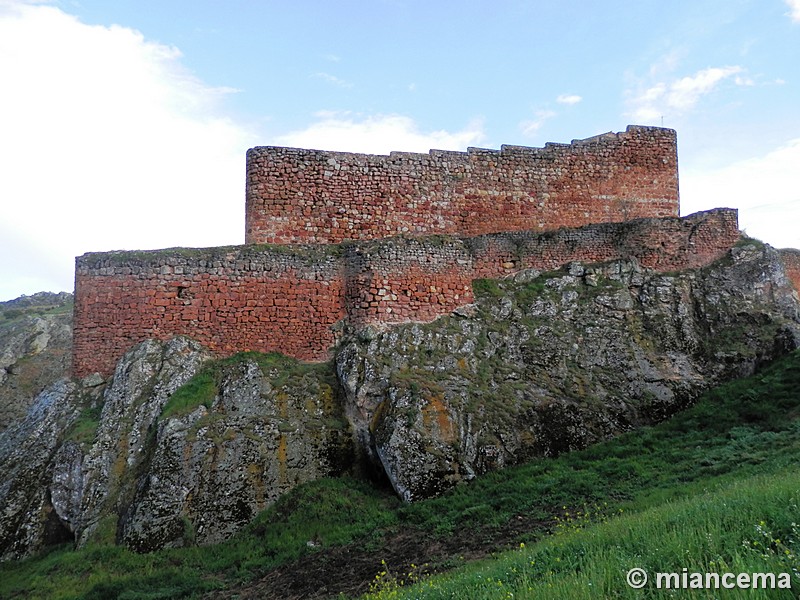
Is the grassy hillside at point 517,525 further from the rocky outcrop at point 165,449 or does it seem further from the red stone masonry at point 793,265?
the red stone masonry at point 793,265

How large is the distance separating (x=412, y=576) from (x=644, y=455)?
6237mm

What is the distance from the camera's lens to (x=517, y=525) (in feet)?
33.7

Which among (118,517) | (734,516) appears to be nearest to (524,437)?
(734,516)

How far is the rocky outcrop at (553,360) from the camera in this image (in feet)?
42.5

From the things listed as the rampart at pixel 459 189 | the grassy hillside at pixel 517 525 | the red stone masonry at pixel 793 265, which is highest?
the rampart at pixel 459 189

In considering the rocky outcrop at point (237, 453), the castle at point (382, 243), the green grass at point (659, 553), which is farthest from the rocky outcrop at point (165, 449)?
the green grass at point (659, 553)

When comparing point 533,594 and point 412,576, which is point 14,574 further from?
point 533,594

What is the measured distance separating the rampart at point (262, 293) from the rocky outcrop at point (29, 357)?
1068 centimetres

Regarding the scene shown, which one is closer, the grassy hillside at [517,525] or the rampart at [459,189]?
the grassy hillside at [517,525]

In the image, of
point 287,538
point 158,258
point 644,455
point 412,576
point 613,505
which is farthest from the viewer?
point 158,258

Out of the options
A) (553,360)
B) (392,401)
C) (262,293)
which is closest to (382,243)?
(262,293)

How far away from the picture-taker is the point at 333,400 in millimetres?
14406

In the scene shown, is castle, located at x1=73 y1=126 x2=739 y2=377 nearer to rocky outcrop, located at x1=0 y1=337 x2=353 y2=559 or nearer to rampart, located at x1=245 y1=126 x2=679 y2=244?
rampart, located at x1=245 y1=126 x2=679 y2=244

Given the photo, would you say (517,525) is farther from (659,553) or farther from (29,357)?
(29,357)
